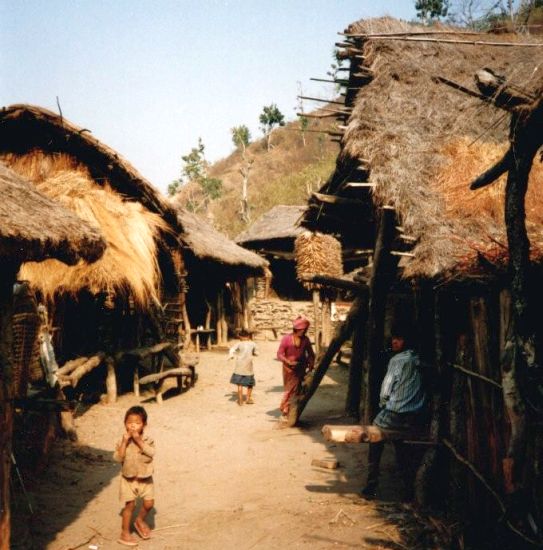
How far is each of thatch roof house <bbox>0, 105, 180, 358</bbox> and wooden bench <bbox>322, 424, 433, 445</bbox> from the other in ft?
17.6

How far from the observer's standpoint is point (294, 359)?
803cm

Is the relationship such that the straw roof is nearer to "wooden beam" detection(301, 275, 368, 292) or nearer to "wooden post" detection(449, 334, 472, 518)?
"wooden beam" detection(301, 275, 368, 292)

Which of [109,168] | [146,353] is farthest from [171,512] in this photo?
[109,168]

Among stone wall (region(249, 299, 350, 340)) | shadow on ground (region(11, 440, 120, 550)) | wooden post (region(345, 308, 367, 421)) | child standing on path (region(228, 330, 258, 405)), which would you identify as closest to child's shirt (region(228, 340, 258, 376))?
child standing on path (region(228, 330, 258, 405))

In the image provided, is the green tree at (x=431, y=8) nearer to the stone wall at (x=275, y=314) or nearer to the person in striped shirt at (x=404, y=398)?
the stone wall at (x=275, y=314)

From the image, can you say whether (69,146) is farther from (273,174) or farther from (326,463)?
(273,174)

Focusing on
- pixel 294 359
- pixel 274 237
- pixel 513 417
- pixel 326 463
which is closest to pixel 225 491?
pixel 326 463

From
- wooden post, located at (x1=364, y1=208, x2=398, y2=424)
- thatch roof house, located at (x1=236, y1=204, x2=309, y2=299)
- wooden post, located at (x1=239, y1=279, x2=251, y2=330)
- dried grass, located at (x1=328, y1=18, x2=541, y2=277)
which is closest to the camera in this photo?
dried grass, located at (x1=328, y1=18, x2=541, y2=277)

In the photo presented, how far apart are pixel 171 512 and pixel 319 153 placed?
2001 inches

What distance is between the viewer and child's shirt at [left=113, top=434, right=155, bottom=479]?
438 centimetres

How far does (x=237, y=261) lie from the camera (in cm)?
1638

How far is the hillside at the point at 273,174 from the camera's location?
41.8 m

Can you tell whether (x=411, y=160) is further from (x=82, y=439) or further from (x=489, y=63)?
(x=82, y=439)

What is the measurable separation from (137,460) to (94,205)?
6.08 meters
